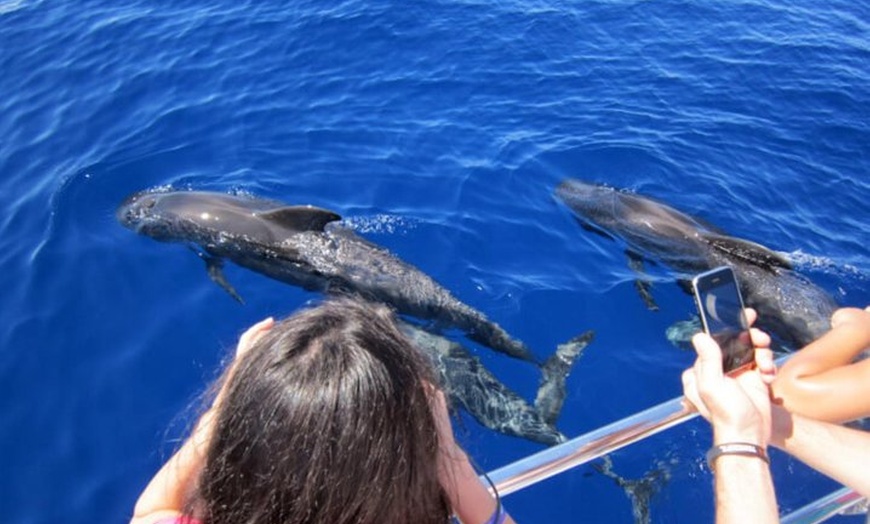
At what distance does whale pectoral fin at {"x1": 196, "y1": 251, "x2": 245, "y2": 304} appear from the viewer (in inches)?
291

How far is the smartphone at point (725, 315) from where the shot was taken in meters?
2.98

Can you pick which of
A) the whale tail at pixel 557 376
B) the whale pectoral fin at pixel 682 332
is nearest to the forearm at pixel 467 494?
the whale tail at pixel 557 376

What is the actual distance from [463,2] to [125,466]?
1148cm

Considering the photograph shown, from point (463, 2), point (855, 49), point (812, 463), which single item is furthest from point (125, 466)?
point (855, 49)

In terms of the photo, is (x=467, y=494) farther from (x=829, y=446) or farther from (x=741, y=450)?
(x=829, y=446)

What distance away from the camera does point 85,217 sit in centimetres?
863

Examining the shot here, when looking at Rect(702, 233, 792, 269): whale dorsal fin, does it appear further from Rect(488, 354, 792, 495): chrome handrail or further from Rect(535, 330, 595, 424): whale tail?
Rect(488, 354, 792, 495): chrome handrail

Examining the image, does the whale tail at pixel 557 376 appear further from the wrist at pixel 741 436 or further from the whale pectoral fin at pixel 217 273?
the wrist at pixel 741 436

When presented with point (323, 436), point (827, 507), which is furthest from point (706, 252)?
point (323, 436)

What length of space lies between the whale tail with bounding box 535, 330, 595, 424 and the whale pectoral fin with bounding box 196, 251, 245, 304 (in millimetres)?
3330

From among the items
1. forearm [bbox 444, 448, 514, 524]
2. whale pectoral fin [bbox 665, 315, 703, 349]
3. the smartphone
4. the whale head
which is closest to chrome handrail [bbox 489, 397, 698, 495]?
forearm [bbox 444, 448, 514, 524]

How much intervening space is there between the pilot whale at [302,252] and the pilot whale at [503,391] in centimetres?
31

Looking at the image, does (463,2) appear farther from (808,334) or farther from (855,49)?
(808,334)

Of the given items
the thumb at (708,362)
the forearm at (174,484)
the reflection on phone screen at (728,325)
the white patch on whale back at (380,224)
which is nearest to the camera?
the forearm at (174,484)
